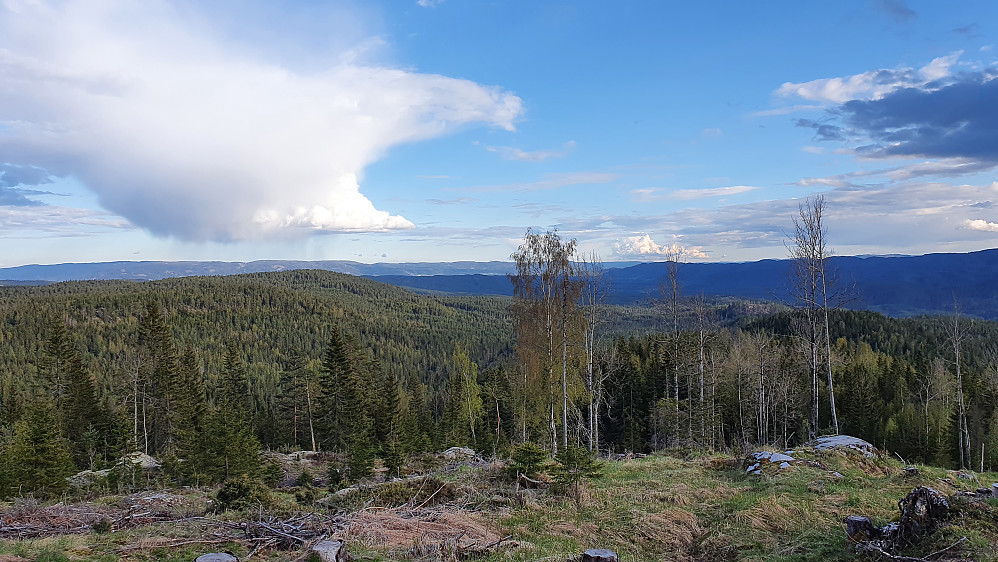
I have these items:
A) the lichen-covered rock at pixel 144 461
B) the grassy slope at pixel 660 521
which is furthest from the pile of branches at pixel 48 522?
the lichen-covered rock at pixel 144 461

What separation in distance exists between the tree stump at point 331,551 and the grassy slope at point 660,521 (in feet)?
0.93

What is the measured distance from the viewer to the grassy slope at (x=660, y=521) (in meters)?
7.97

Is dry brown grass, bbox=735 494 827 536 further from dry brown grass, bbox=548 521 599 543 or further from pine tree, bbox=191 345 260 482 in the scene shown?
pine tree, bbox=191 345 260 482

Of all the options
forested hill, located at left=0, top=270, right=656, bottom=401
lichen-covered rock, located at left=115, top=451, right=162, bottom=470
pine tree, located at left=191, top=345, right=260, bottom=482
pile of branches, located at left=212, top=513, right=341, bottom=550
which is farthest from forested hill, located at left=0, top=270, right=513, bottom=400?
pile of branches, located at left=212, top=513, right=341, bottom=550

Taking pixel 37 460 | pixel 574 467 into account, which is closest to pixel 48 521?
pixel 574 467

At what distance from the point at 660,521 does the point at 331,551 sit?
21.6 ft

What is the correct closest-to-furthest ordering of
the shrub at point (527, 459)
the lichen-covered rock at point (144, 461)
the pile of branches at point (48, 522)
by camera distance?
the pile of branches at point (48, 522) → the shrub at point (527, 459) → the lichen-covered rock at point (144, 461)

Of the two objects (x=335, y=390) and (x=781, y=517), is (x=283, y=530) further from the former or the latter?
(x=335, y=390)

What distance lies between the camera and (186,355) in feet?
159

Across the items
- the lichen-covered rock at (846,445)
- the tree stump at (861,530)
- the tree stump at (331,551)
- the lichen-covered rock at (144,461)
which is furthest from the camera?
the lichen-covered rock at (144,461)

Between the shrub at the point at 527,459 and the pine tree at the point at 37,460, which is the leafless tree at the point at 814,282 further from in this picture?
the pine tree at the point at 37,460

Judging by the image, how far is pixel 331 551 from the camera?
7625mm

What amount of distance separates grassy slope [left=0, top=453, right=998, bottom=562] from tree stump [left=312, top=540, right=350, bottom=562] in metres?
0.28

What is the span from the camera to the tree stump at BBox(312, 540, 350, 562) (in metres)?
7.52
